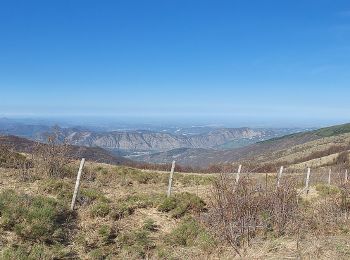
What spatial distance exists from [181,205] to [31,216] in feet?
19.5

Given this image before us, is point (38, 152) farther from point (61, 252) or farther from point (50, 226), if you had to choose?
point (61, 252)

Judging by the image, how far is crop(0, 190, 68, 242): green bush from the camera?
10.7 metres

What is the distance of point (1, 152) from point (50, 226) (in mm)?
14516

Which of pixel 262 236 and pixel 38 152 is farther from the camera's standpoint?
pixel 38 152

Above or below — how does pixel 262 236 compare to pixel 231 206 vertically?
below

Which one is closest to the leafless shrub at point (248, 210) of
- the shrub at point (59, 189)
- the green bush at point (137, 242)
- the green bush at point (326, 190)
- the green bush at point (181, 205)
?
the green bush at point (137, 242)

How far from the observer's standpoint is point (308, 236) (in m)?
10.2

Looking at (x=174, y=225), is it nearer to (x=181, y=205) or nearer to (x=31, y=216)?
(x=181, y=205)

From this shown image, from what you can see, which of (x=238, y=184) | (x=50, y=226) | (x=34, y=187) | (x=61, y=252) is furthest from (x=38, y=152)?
(x=238, y=184)

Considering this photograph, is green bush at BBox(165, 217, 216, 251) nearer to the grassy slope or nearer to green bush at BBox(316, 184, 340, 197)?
the grassy slope

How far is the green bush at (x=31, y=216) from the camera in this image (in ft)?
35.2

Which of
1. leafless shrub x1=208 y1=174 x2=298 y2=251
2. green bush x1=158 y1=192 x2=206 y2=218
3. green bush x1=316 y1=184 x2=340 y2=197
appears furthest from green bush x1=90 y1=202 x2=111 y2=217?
green bush x1=316 y1=184 x2=340 y2=197

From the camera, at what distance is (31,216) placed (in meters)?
11.5

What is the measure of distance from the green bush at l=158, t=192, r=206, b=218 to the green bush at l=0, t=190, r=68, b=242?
389 cm
